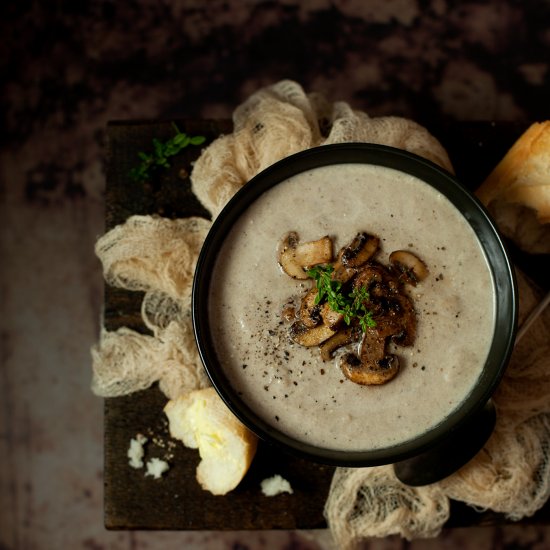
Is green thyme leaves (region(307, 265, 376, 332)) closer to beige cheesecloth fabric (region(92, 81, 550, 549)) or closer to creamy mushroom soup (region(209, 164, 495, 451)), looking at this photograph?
creamy mushroom soup (region(209, 164, 495, 451))

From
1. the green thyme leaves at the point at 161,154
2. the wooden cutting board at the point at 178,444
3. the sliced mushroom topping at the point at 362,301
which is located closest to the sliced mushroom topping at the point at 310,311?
the sliced mushroom topping at the point at 362,301

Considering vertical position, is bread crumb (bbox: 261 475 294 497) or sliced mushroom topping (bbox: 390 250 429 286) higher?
sliced mushroom topping (bbox: 390 250 429 286)

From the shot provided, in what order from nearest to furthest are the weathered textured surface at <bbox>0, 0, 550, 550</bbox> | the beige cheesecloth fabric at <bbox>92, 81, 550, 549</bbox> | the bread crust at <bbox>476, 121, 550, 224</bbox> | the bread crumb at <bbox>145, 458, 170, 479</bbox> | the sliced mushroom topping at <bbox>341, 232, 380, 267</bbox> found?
the sliced mushroom topping at <bbox>341, 232, 380, 267</bbox>, the bread crust at <bbox>476, 121, 550, 224</bbox>, the beige cheesecloth fabric at <bbox>92, 81, 550, 549</bbox>, the bread crumb at <bbox>145, 458, 170, 479</bbox>, the weathered textured surface at <bbox>0, 0, 550, 550</bbox>

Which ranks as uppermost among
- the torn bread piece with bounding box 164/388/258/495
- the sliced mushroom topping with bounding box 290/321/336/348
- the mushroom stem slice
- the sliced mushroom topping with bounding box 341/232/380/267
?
the sliced mushroom topping with bounding box 341/232/380/267

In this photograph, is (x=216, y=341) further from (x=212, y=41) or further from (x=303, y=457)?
(x=212, y=41)

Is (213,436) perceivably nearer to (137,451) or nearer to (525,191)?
(137,451)

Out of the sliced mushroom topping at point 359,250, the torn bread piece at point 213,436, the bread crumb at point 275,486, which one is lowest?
the bread crumb at point 275,486

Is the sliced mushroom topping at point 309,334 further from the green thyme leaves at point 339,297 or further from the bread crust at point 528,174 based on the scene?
the bread crust at point 528,174

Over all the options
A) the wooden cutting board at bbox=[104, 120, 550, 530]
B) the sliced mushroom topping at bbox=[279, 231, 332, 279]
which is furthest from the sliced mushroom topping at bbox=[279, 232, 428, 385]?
the wooden cutting board at bbox=[104, 120, 550, 530]
